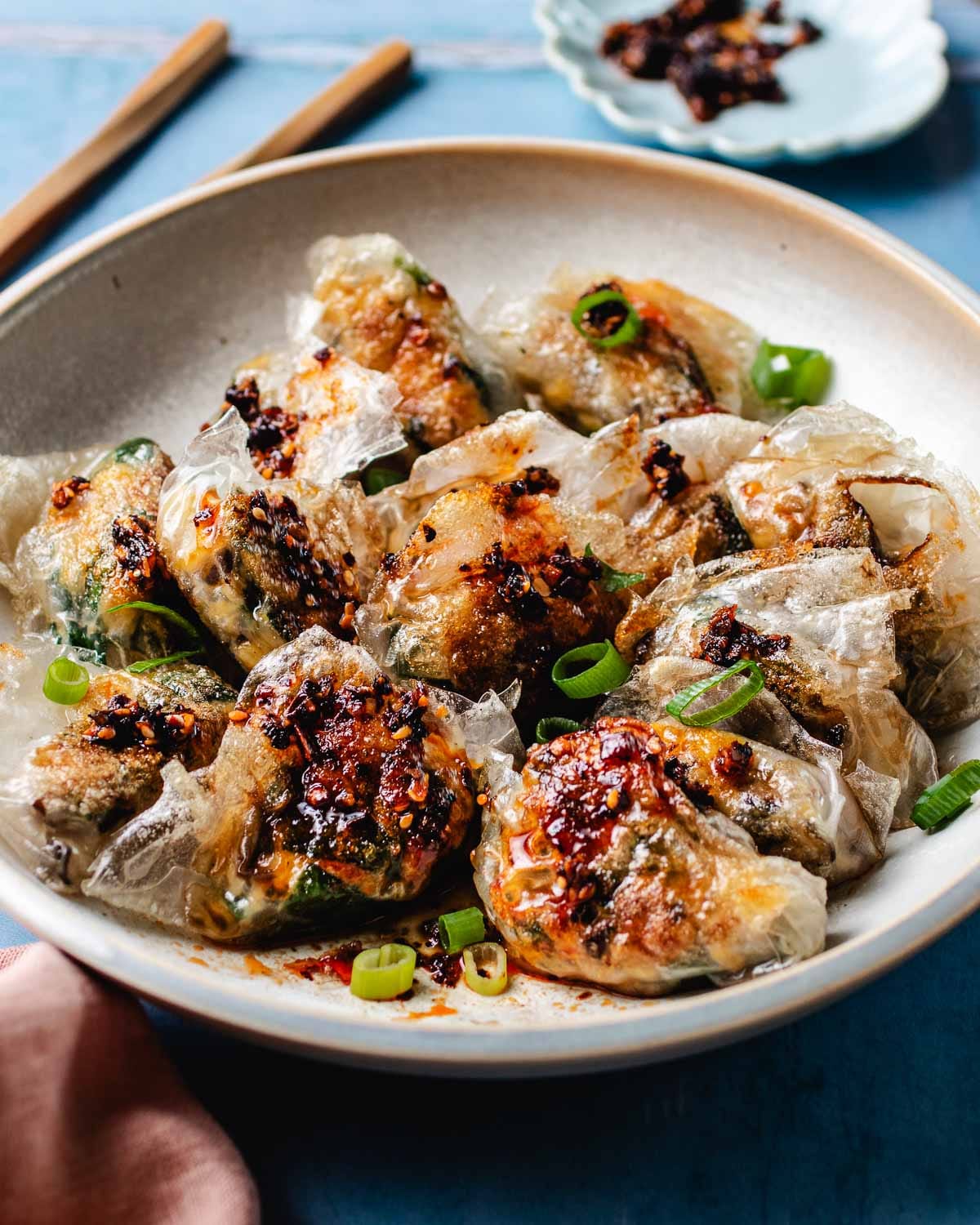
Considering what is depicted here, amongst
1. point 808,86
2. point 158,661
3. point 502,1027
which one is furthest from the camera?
point 808,86

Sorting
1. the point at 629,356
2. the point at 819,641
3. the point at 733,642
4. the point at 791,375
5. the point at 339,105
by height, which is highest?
the point at 339,105

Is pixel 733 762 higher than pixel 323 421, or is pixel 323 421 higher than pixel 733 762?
pixel 323 421

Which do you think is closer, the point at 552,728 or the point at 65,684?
the point at 65,684

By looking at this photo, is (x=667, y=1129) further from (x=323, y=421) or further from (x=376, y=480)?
(x=323, y=421)

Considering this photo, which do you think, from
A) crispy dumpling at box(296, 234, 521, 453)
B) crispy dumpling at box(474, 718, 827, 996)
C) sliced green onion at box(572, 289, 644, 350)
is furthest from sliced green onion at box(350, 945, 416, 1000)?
sliced green onion at box(572, 289, 644, 350)

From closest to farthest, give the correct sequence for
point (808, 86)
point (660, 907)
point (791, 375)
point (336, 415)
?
point (660, 907) < point (336, 415) < point (791, 375) < point (808, 86)

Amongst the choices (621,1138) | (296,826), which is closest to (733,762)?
(621,1138)

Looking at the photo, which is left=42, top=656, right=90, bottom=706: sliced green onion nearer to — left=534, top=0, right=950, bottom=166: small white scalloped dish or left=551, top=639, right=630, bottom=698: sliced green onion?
left=551, top=639, right=630, bottom=698: sliced green onion

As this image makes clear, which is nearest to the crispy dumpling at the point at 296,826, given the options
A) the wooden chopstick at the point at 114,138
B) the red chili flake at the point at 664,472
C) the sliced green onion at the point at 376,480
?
the sliced green onion at the point at 376,480
